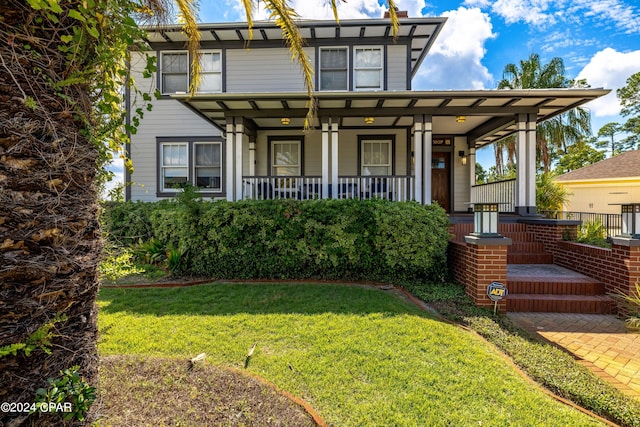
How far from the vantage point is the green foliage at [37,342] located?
1.21m

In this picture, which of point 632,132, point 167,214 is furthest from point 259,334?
point 632,132

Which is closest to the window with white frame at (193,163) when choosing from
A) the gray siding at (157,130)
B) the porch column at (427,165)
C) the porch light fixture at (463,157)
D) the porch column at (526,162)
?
the gray siding at (157,130)

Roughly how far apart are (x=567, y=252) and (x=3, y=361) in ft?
25.0

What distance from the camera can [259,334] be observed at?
3.50 metres

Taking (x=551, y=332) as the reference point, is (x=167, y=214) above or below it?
above

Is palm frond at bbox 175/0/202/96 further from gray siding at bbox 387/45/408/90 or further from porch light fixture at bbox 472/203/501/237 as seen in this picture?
gray siding at bbox 387/45/408/90

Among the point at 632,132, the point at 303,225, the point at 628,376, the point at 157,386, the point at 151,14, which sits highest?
the point at 632,132

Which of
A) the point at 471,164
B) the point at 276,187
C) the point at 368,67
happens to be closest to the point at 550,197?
the point at 471,164

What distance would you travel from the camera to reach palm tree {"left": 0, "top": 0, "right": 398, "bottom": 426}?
1273 millimetres

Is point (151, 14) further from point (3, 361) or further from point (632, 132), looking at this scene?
point (632, 132)

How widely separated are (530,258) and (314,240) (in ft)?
14.9

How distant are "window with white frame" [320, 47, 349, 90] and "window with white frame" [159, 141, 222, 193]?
4.22 m

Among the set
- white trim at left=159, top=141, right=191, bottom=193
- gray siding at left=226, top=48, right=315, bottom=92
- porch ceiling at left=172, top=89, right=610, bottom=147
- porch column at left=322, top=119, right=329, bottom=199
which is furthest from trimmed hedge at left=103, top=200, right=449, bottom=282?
gray siding at left=226, top=48, right=315, bottom=92

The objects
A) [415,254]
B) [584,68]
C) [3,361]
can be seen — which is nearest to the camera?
[3,361]
